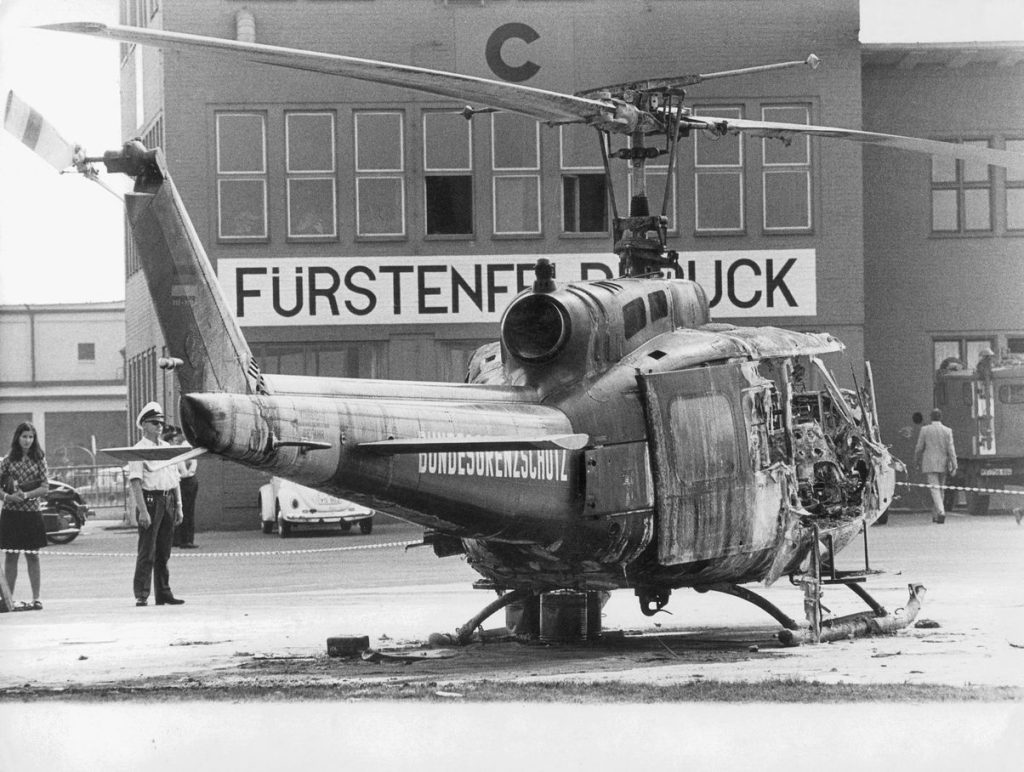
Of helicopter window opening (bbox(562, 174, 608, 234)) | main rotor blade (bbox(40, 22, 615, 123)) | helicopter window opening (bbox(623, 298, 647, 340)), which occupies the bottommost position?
helicopter window opening (bbox(623, 298, 647, 340))

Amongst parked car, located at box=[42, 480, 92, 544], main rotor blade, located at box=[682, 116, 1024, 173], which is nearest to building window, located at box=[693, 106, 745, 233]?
parked car, located at box=[42, 480, 92, 544]

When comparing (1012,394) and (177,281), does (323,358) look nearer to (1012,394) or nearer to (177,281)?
(1012,394)

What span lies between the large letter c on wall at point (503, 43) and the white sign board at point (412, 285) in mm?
3670

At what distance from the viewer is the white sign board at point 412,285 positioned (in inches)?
1297

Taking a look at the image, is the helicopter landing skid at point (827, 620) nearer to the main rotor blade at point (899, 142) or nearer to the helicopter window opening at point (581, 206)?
the main rotor blade at point (899, 142)

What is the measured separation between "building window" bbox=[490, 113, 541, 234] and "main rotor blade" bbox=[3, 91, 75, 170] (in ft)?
76.7

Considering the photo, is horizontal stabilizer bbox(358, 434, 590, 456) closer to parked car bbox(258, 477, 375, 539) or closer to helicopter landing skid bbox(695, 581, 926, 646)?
helicopter landing skid bbox(695, 581, 926, 646)

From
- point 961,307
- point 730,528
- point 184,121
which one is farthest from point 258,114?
point 730,528

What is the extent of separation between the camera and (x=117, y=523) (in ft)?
122

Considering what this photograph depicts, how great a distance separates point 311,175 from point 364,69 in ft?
75.5

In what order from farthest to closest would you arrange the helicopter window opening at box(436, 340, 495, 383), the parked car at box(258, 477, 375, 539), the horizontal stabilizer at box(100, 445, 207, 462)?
the helicopter window opening at box(436, 340, 495, 383)
the parked car at box(258, 477, 375, 539)
the horizontal stabilizer at box(100, 445, 207, 462)

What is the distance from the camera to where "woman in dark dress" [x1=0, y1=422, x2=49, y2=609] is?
1733 centimetres

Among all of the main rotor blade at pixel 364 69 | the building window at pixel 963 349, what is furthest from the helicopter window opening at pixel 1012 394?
the main rotor blade at pixel 364 69
